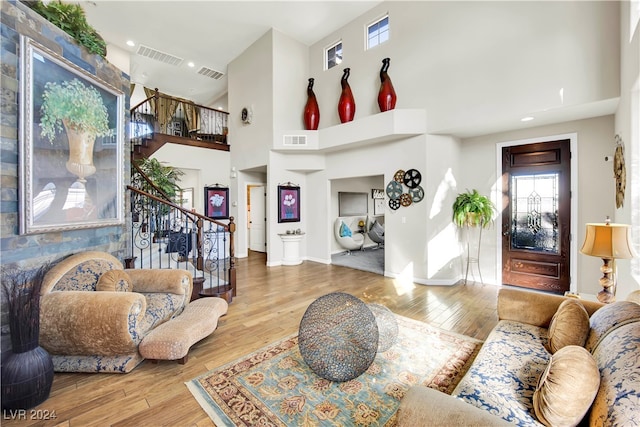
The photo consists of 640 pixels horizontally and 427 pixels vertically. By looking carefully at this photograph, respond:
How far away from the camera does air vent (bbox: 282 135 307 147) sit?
6027 millimetres

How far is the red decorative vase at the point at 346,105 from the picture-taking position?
570cm

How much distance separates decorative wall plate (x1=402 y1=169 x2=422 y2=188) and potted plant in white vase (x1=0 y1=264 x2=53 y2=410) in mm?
4935

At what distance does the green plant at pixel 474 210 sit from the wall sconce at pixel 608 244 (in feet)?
6.36

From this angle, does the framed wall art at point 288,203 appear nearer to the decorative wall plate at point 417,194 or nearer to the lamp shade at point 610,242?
the decorative wall plate at point 417,194

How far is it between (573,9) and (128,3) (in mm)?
7549

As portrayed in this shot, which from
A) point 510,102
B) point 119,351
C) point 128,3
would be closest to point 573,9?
point 510,102

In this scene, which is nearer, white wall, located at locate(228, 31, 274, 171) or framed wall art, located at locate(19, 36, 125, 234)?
framed wall art, located at locate(19, 36, 125, 234)

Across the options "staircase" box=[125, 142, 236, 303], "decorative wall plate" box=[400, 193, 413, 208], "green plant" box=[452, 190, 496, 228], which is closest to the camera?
"staircase" box=[125, 142, 236, 303]

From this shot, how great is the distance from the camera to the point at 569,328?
1.68 m

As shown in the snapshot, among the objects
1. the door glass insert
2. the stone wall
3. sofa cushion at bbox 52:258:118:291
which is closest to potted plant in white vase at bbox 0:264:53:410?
the stone wall

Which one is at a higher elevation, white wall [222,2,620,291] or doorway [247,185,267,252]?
white wall [222,2,620,291]

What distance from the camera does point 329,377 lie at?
2.03 m

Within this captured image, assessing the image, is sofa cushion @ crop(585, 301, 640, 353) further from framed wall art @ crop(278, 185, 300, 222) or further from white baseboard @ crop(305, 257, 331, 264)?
framed wall art @ crop(278, 185, 300, 222)

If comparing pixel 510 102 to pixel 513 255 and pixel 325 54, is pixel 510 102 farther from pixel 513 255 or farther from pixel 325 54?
pixel 325 54
